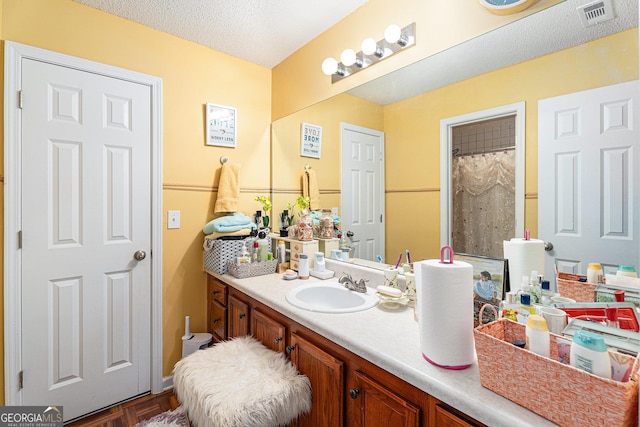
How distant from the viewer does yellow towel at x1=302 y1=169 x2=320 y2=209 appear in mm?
2090

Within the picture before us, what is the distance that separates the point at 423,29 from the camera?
4.50ft

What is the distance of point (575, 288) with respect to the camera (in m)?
0.93

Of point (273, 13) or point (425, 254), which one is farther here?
point (273, 13)

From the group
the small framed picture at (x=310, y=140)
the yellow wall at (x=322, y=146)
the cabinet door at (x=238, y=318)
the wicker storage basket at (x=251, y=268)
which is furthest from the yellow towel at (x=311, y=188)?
the cabinet door at (x=238, y=318)

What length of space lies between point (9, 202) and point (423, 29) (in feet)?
7.47

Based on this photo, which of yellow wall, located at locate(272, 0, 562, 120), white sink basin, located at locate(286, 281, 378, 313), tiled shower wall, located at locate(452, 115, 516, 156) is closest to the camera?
tiled shower wall, located at locate(452, 115, 516, 156)

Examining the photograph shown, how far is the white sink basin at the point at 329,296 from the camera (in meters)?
1.49

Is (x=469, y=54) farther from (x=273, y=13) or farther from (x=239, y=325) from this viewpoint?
(x=239, y=325)

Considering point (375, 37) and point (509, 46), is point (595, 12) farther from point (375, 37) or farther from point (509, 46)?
point (375, 37)

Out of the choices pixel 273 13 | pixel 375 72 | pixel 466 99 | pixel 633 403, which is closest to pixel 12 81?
pixel 273 13

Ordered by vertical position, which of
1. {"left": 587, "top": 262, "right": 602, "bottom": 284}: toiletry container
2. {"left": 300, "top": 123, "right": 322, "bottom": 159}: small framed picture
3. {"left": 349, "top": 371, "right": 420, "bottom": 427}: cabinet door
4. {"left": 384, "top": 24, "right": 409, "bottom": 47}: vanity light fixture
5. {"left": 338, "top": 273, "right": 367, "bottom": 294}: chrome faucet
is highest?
{"left": 384, "top": 24, "right": 409, "bottom": 47}: vanity light fixture

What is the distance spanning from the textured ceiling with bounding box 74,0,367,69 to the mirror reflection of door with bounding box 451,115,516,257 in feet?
3.53

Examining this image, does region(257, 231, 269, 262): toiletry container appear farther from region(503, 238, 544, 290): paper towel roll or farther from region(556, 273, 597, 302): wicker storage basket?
region(556, 273, 597, 302): wicker storage basket

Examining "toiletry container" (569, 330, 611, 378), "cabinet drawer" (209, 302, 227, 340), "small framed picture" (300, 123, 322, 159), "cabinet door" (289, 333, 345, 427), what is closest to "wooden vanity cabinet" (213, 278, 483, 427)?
"cabinet door" (289, 333, 345, 427)
